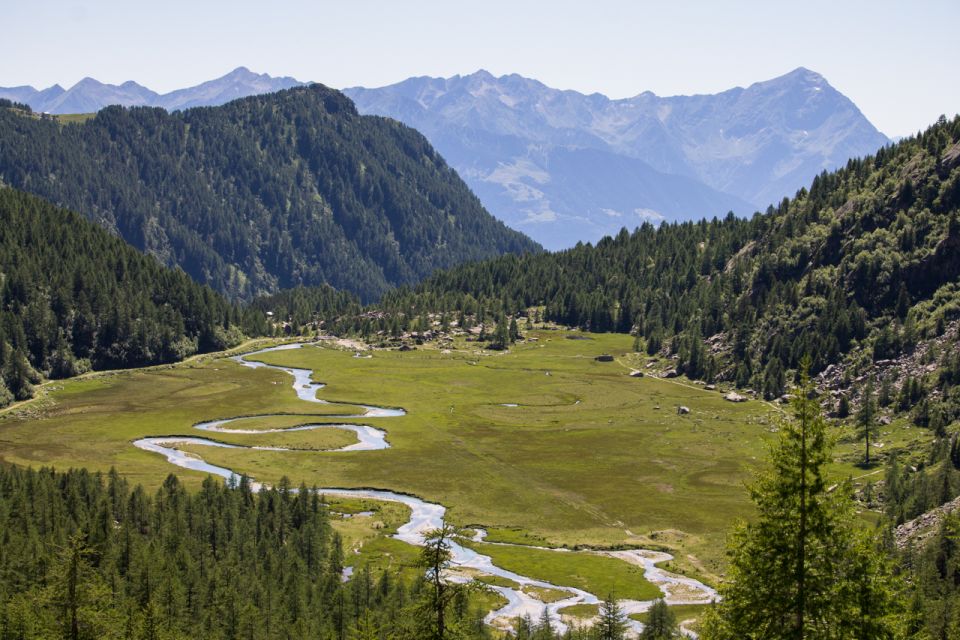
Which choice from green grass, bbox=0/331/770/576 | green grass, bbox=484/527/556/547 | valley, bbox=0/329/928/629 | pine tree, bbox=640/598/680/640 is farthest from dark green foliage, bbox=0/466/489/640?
green grass, bbox=0/331/770/576

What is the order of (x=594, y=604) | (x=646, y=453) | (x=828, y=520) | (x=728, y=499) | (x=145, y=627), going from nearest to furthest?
(x=828, y=520) < (x=145, y=627) < (x=594, y=604) < (x=728, y=499) < (x=646, y=453)

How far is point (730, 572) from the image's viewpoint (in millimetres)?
37812

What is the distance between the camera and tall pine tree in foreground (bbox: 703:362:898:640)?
1379 inches

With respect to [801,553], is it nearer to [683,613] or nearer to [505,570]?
[683,613]

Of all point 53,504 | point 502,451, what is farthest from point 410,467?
point 53,504

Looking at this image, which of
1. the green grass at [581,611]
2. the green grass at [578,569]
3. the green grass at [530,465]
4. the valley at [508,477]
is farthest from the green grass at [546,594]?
the green grass at [530,465]

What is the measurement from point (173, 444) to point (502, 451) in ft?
213

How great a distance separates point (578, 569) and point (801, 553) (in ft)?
254

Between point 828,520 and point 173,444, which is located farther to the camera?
point 173,444

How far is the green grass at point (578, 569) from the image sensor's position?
102375 mm

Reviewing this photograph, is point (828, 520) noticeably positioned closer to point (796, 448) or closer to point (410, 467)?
point (796, 448)

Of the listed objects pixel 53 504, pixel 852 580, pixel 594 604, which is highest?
pixel 852 580

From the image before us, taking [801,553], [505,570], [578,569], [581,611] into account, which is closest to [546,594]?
[581,611]

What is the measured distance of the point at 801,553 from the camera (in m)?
35.0
